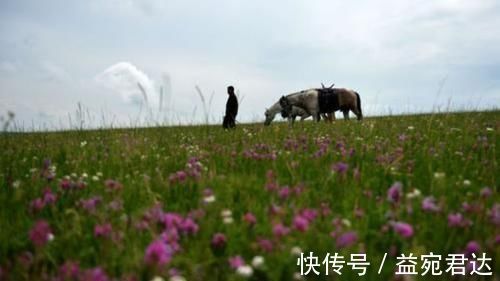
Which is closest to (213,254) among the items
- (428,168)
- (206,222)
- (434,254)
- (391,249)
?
(206,222)

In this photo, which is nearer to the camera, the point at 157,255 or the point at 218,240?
the point at 157,255

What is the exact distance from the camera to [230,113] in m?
18.4

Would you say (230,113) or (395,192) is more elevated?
(230,113)

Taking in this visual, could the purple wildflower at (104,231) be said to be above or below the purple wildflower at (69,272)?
above

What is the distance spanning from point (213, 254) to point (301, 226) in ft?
2.23

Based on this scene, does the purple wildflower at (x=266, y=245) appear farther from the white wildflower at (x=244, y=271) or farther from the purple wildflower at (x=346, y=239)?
the purple wildflower at (x=346, y=239)

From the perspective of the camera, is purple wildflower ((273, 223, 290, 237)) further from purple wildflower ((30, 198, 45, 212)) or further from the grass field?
purple wildflower ((30, 198, 45, 212))

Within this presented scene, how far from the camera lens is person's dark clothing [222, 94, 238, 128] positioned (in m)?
18.0

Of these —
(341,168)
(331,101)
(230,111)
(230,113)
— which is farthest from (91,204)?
(331,101)

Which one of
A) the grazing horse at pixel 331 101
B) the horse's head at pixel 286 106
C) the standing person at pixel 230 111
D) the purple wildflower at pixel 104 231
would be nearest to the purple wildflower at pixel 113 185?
the purple wildflower at pixel 104 231

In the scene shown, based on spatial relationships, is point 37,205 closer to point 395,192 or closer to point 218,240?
point 218,240

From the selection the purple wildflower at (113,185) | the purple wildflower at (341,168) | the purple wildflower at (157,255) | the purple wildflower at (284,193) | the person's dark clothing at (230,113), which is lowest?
the purple wildflower at (157,255)

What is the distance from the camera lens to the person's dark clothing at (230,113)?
709 inches

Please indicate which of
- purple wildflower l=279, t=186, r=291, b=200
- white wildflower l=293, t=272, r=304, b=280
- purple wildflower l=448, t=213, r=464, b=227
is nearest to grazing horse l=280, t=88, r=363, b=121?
purple wildflower l=279, t=186, r=291, b=200
